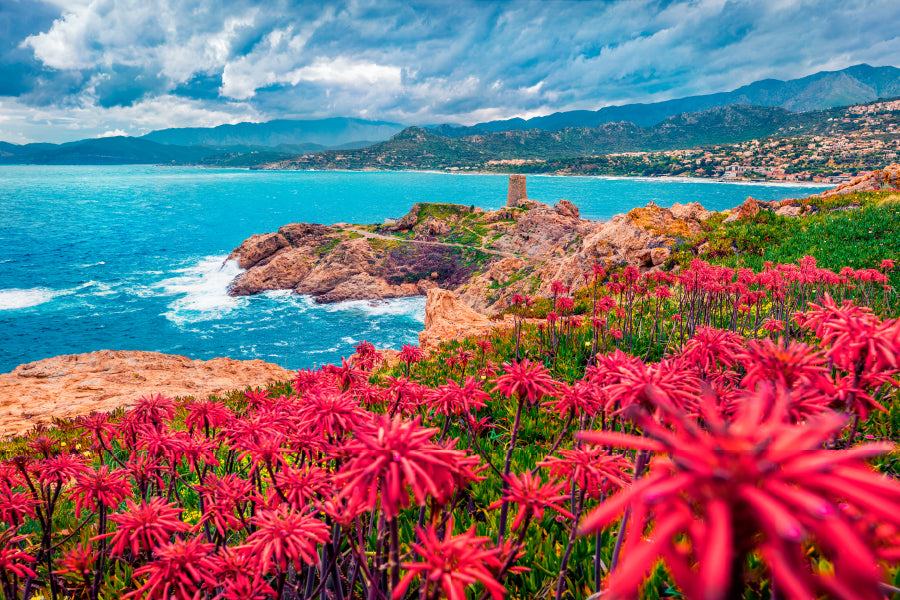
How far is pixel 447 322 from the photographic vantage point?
1778 centimetres

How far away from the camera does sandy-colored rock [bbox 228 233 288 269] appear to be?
198 feet

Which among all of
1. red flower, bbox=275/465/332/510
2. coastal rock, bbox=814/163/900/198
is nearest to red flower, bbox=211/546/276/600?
red flower, bbox=275/465/332/510

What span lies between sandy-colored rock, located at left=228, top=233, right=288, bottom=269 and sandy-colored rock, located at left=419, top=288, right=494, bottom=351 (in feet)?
152

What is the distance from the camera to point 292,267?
57.5 metres

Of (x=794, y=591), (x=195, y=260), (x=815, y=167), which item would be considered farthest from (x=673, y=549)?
(x=815, y=167)

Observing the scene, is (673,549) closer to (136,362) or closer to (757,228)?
(136,362)

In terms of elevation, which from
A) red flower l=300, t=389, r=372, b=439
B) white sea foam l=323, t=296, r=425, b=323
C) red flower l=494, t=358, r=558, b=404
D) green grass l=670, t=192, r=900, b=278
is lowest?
white sea foam l=323, t=296, r=425, b=323

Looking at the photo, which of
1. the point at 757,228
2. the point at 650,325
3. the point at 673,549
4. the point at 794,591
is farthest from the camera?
the point at 757,228

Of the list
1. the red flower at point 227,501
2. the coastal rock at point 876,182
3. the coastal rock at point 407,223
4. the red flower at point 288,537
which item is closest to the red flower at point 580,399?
the red flower at point 288,537

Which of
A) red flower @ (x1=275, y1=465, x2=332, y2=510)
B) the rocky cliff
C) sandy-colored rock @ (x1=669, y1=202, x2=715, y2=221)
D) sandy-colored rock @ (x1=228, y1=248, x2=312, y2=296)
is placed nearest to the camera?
red flower @ (x1=275, y1=465, x2=332, y2=510)

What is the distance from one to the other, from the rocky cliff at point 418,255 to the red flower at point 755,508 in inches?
1496

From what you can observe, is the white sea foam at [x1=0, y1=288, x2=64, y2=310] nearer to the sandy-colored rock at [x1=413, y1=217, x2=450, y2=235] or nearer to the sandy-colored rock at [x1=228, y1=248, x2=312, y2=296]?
the sandy-colored rock at [x1=228, y1=248, x2=312, y2=296]

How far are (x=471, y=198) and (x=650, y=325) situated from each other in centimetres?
15419

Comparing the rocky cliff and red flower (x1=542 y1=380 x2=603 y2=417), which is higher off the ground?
red flower (x1=542 y1=380 x2=603 y2=417)
